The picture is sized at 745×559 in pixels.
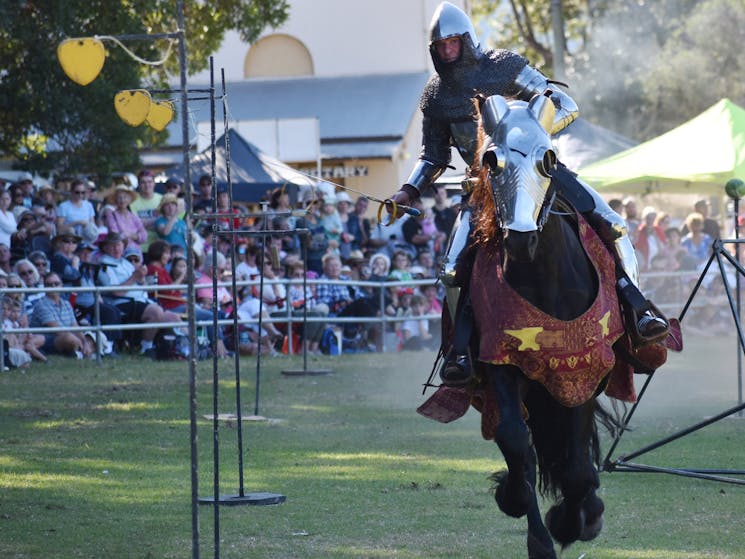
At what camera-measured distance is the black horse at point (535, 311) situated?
700 cm

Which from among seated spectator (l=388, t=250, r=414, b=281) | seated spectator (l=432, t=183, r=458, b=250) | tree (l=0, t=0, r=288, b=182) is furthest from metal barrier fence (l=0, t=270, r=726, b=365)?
tree (l=0, t=0, r=288, b=182)

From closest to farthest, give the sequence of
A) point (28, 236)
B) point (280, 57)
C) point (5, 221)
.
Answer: point (5, 221), point (28, 236), point (280, 57)

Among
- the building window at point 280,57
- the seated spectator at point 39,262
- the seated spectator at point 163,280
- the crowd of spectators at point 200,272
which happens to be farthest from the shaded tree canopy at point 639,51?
the seated spectator at point 39,262

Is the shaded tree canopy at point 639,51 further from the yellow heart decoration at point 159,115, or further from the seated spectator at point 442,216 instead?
the yellow heart decoration at point 159,115

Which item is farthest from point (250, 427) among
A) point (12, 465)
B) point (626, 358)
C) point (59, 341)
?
point (626, 358)

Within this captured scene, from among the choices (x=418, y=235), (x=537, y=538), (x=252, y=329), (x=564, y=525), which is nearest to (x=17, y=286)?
(x=252, y=329)

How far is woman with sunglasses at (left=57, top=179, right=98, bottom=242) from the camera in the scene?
1747 centimetres

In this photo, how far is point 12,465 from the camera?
10.7m

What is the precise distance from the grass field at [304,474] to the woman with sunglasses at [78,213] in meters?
1.77

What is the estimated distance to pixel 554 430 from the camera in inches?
307

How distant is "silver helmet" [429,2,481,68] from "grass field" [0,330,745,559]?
2833mm

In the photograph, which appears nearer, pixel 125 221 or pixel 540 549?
pixel 540 549

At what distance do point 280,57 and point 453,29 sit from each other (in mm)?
31729

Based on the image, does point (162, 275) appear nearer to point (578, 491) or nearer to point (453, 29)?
point (453, 29)
